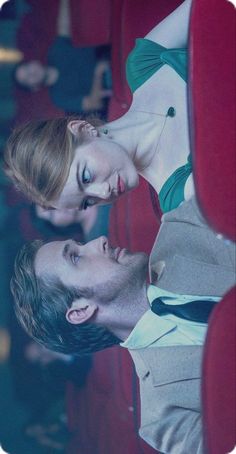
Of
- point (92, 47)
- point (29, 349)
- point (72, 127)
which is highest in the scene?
point (92, 47)

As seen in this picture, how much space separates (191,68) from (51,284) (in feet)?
1.31

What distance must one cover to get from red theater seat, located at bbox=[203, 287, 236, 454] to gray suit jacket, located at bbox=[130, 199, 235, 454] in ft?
0.06

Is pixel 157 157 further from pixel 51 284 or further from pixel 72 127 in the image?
pixel 51 284

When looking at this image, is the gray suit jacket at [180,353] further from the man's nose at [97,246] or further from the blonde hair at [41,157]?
the blonde hair at [41,157]

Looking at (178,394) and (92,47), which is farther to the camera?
(92,47)

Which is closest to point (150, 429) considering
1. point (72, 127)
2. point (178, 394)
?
point (178, 394)

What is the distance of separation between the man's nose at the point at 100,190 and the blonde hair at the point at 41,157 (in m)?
0.04

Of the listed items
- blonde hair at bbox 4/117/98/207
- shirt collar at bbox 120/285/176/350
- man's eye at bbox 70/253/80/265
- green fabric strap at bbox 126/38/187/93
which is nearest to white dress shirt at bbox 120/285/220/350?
shirt collar at bbox 120/285/176/350

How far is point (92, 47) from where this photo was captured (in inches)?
40.6

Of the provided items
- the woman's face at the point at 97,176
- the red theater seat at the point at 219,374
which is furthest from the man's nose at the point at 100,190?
the red theater seat at the point at 219,374

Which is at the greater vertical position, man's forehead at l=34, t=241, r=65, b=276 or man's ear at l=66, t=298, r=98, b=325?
man's forehead at l=34, t=241, r=65, b=276

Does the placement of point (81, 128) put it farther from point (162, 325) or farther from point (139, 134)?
point (162, 325)

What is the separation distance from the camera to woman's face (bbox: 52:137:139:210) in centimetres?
94

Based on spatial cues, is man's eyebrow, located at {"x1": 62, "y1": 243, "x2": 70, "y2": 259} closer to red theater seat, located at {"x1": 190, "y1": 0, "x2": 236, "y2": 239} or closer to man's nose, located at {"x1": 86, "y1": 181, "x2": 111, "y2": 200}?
man's nose, located at {"x1": 86, "y1": 181, "x2": 111, "y2": 200}
